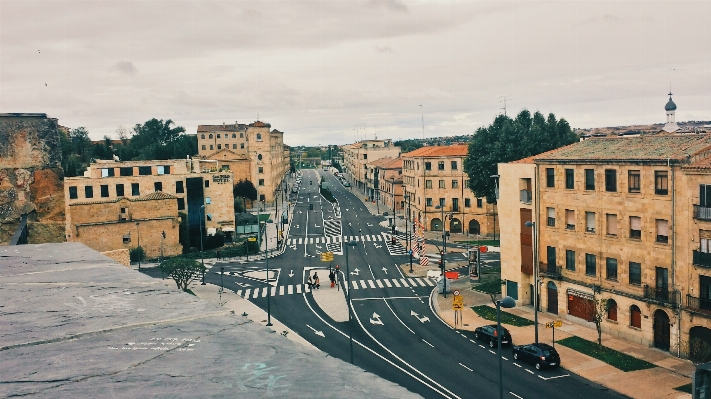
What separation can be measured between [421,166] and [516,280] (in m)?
47.3

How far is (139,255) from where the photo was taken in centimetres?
7356

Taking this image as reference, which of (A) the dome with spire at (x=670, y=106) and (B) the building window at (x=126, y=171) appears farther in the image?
(B) the building window at (x=126, y=171)

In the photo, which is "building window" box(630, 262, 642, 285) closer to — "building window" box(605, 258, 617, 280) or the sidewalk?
"building window" box(605, 258, 617, 280)

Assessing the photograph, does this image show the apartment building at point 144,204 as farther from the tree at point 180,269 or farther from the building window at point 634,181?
the building window at point 634,181

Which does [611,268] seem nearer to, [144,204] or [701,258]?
[701,258]

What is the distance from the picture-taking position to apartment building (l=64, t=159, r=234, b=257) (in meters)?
75.2

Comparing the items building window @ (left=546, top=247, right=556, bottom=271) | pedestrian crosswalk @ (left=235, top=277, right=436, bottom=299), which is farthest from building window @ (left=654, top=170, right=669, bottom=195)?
pedestrian crosswalk @ (left=235, top=277, right=436, bottom=299)

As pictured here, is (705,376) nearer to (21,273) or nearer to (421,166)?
(21,273)

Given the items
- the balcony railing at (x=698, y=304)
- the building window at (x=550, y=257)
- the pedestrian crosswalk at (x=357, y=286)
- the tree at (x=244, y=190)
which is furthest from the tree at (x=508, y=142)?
the tree at (x=244, y=190)

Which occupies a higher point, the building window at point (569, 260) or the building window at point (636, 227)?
the building window at point (636, 227)

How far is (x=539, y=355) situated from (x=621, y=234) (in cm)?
1178

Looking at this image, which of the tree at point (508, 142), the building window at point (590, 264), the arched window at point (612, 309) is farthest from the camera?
the tree at point (508, 142)

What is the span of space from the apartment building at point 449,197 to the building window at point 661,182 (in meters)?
51.7

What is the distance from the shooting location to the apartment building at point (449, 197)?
92500 mm
